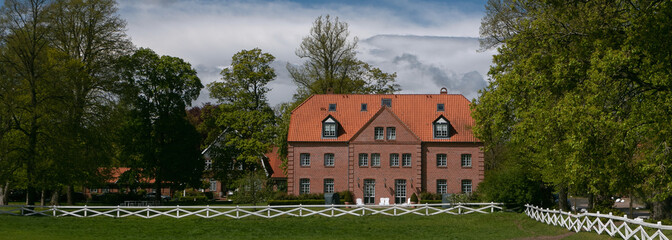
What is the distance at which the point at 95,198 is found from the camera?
65.5m

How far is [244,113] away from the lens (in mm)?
57969

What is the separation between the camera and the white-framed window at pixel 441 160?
53.7 meters

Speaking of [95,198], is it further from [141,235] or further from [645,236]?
[645,236]

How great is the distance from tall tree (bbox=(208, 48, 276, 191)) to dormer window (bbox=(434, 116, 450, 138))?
1428 centimetres

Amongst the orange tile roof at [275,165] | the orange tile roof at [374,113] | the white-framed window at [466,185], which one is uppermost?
the orange tile roof at [374,113]

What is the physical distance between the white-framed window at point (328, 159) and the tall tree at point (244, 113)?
606 centimetres

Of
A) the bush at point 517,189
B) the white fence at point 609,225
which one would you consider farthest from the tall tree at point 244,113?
the white fence at point 609,225

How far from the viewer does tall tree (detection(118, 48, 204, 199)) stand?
5253cm

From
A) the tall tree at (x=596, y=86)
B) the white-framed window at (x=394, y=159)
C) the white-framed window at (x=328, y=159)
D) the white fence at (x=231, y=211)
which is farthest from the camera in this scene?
the white-framed window at (x=328, y=159)

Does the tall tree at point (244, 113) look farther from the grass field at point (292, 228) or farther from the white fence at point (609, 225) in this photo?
the white fence at point (609, 225)

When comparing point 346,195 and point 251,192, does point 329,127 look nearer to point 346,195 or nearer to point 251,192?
point 346,195

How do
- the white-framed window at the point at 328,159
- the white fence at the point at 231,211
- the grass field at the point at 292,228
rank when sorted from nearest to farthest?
1. the grass field at the point at 292,228
2. the white fence at the point at 231,211
3. the white-framed window at the point at 328,159

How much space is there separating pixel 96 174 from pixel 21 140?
19.2 ft

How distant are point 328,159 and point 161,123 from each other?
13.8m
